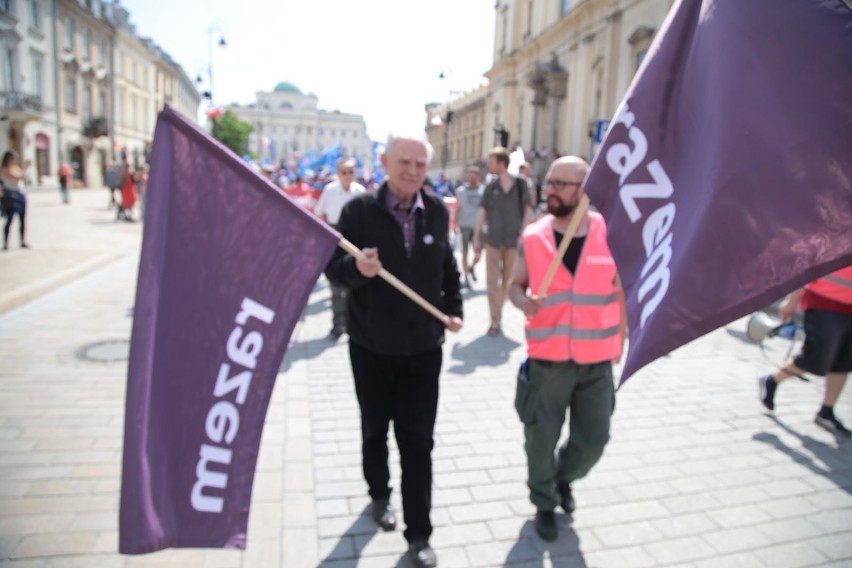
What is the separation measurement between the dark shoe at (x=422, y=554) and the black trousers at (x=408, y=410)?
3 cm

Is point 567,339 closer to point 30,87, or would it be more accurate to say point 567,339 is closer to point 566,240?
point 566,240

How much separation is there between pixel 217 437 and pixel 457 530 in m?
1.78

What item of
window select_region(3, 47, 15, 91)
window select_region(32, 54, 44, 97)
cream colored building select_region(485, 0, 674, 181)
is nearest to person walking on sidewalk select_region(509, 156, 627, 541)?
cream colored building select_region(485, 0, 674, 181)

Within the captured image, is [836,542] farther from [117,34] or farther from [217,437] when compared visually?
[117,34]

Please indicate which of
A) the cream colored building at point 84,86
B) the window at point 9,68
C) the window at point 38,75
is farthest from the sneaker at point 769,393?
the cream colored building at point 84,86

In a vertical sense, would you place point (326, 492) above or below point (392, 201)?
below

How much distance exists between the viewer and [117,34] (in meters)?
54.8

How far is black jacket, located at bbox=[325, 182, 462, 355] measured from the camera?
2.92 m

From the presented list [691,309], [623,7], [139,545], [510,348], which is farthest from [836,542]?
[623,7]

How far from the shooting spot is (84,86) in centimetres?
4841

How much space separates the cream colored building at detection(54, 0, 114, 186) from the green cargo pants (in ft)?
162

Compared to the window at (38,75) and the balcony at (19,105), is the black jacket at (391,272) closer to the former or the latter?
the balcony at (19,105)

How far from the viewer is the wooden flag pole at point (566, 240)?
247 centimetres

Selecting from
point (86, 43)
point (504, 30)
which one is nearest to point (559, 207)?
point (504, 30)
